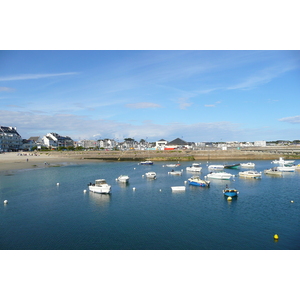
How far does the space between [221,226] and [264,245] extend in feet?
12.5

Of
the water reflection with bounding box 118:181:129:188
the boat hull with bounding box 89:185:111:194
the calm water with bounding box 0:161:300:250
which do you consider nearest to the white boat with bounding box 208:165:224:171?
the calm water with bounding box 0:161:300:250

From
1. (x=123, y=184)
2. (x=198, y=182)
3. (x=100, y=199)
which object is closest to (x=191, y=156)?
(x=198, y=182)

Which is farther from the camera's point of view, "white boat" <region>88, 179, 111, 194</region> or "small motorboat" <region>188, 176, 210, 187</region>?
"small motorboat" <region>188, 176, 210, 187</region>

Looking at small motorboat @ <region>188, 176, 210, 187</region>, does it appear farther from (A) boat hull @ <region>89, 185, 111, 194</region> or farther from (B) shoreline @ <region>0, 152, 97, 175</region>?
(B) shoreline @ <region>0, 152, 97, 175</region>

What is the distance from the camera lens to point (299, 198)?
27156mm

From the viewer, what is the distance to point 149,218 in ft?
67.7

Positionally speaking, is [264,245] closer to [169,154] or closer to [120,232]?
[120,232]

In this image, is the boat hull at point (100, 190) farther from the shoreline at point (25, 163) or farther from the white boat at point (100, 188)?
the shoreline at point (25, 163)

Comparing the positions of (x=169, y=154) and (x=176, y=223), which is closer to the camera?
(x=176, y=223)

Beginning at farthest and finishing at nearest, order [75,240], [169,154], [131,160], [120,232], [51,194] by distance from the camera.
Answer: [169,154] < [131,160] < [51,194] < [120,232] < [75,240]

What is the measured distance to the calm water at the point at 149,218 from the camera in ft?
51.8

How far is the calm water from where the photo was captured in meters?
A: 15.8

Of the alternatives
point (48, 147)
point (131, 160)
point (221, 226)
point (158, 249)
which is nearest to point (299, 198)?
point (221, 226)

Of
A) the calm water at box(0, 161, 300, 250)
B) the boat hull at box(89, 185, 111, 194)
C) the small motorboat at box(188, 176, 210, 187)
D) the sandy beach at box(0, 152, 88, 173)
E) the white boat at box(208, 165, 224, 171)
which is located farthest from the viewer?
the sandy beach at box(0, 152, 88, 173)
